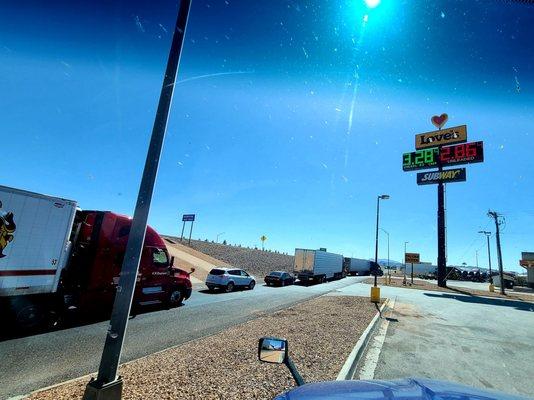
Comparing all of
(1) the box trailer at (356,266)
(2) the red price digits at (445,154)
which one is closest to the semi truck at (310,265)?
(2) the red price digits at (445,154)

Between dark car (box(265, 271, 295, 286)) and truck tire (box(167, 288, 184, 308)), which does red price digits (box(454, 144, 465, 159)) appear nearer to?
dark car (box(265, 271, 295, 286))

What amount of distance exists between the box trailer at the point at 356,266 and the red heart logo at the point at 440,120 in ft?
94.1

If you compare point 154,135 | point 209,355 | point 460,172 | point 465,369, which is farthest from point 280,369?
point 460,172

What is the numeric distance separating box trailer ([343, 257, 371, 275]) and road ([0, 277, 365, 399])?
167 ft

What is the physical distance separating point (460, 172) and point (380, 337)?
36.0 m

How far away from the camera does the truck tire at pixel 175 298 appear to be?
14183 mm

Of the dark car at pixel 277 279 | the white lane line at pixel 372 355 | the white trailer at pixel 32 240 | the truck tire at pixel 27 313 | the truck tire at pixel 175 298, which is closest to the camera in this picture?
the white lane line at pixel 372 355

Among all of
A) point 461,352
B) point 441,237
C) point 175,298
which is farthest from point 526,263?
point 175,298

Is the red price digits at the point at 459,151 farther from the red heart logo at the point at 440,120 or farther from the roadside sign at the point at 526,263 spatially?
the roadside sign at the point at 526,263

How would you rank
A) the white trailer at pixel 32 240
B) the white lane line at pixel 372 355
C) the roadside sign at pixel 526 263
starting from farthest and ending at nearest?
the roadside sign at pixel 526 263
the white trailer at pixel 32 240
the white lane line at pixel 372 355

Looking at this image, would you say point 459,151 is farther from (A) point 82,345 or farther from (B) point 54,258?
(A) point 82,345

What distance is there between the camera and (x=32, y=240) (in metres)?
8.59

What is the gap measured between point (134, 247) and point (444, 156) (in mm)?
43780

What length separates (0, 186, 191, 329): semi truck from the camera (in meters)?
8.12
